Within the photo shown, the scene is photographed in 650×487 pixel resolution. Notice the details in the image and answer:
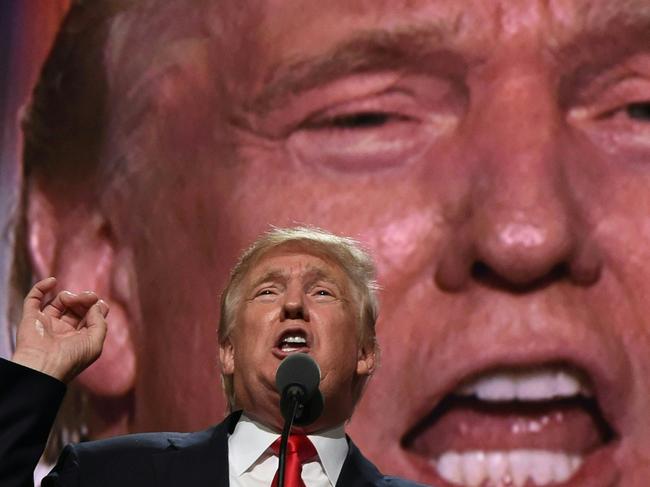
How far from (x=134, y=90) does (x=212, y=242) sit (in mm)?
376

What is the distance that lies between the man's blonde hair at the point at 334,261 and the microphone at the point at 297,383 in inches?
9.8

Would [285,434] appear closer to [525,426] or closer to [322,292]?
[322,292]

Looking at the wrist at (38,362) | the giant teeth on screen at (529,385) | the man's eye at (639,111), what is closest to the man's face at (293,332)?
the wrist at (38,362)

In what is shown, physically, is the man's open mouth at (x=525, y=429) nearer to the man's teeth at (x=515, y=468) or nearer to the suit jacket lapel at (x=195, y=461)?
the man's teeth at (x=515, y=468)

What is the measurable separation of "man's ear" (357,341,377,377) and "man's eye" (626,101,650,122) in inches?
39.9

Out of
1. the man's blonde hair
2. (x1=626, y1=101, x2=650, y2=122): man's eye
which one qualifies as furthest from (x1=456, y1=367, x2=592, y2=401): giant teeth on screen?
the man's blonde hair

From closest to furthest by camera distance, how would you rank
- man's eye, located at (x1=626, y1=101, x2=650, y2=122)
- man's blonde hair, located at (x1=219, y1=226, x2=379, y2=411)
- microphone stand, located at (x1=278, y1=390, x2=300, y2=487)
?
microphone stand, located at (x1=278, y1=390, x2=300, y2=487)
man's blonde hair, located at (x1=219, y1=226, x2=379, y2=411)
man's eye, located at (x1=626, y1=101, x2=650, y2=122)

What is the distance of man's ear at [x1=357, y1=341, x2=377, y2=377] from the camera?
168 cm

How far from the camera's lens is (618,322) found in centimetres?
237

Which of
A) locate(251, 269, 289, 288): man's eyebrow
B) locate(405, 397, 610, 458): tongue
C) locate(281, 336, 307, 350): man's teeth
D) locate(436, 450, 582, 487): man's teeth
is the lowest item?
locate(436, 450, 582, 487): man's teeth

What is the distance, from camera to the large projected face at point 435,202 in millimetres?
2355

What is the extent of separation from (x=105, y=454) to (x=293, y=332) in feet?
0.98

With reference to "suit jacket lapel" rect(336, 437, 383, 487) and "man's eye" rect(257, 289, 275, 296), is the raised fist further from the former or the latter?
"suit jacket lapel" rect(336, 437, 383, 487)

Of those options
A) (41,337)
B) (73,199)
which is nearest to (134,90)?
(73,199)
